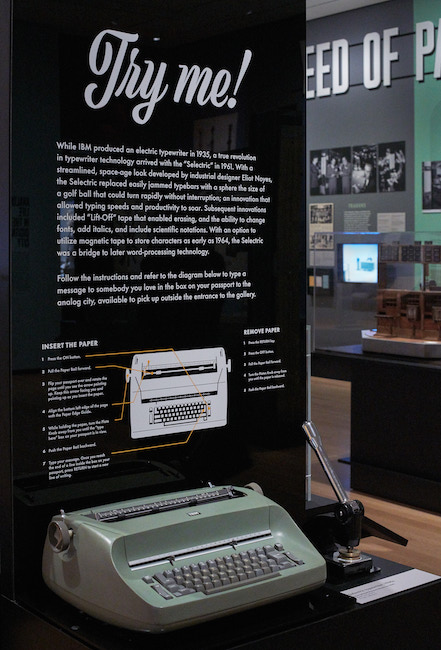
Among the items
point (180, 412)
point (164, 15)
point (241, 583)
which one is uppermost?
point (164, 15)

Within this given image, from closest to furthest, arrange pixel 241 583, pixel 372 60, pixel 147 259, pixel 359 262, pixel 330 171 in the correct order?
pixel 241 583
pixel 147 259
pixel 359 262
pixel 372 60
pixel 330 171

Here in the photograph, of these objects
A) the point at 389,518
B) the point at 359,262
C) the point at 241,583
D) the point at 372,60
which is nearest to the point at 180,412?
the point at 241,583

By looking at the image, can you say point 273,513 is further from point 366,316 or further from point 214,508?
point 366,316

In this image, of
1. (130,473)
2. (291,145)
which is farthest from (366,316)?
(130,473)

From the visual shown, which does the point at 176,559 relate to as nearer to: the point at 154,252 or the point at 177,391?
the point at 177,391

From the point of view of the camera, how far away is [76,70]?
208 centimetres

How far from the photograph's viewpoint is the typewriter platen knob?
192cm

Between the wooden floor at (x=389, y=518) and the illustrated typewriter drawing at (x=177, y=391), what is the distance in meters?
1.98

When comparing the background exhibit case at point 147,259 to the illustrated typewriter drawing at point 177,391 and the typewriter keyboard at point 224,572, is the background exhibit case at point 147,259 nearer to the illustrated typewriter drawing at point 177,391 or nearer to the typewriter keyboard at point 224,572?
the illustrated typewriter drawing at point 177,391

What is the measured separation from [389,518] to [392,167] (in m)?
4.60

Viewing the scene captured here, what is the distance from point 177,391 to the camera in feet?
7.50

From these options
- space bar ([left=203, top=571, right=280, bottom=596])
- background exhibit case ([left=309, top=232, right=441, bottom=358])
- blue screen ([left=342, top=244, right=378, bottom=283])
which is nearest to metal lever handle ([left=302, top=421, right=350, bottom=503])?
space bar ([left=203, top=571, right=280, bottom=596])

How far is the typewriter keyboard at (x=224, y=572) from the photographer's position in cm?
182

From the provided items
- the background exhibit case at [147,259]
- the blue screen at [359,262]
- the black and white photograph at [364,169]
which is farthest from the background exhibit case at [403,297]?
the background exhibit case at [147,259]
